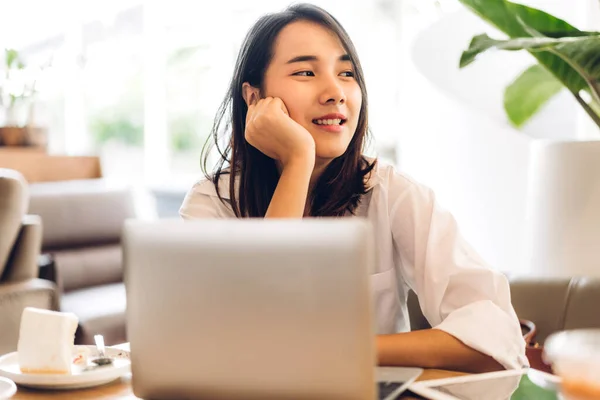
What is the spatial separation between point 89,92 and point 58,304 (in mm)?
3994

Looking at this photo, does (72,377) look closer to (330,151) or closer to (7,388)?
(7,388)

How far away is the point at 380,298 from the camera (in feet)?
4.50

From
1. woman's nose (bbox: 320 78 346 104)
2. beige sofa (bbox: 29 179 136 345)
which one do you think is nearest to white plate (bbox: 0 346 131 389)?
woman's nose (bbox: 320 78 346 104)

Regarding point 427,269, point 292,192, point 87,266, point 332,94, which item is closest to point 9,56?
point 87,266

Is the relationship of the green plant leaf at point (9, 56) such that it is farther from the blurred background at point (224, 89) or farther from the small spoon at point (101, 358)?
the small spoon at point (101, 358)

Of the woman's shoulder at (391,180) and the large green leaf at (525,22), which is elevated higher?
the large green leaf at (525,22)

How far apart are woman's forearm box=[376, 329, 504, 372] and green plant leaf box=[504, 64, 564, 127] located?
1165mm

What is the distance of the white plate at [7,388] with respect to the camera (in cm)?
87

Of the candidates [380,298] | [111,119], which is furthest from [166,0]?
[380,298]

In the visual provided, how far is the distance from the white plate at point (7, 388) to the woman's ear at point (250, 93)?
2.42 feet

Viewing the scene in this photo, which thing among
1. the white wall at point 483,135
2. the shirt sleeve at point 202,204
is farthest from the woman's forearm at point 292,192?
the white wall at point 483,135

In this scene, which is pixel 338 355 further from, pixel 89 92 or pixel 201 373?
pixel 89 92

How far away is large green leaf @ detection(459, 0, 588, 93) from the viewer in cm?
176

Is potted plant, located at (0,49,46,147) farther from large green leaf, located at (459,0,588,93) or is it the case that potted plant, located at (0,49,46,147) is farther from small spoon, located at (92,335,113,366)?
small spoon, located at (92,335,113,366)
